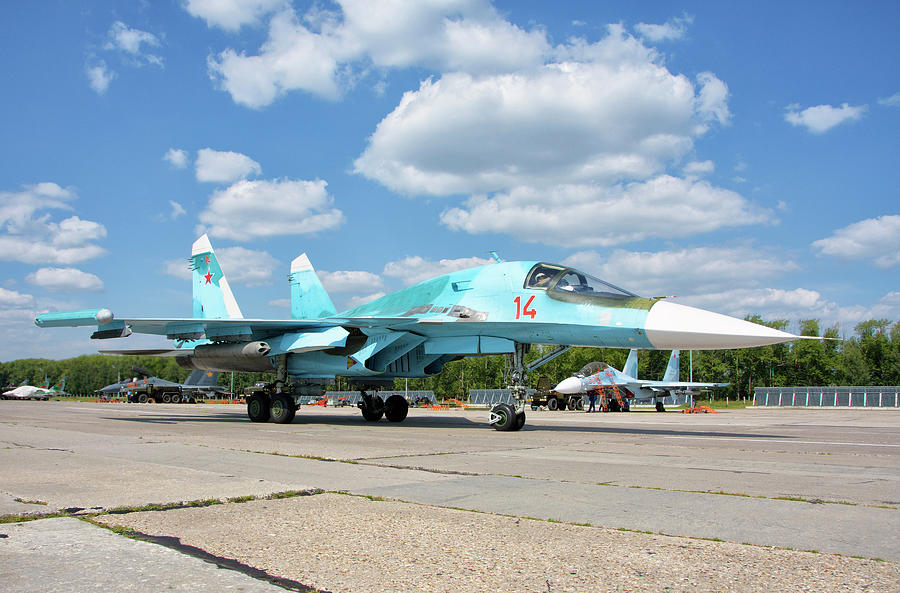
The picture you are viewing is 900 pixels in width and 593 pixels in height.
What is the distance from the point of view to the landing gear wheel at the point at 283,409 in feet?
47.9

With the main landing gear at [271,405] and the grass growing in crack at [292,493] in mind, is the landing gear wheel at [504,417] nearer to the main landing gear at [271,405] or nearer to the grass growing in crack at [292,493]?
the main landing gear at [271,405]

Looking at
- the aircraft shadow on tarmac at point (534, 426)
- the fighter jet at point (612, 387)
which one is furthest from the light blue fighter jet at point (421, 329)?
the fighter jet at point (612, 387)

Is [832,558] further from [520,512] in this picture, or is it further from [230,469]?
[230,469]

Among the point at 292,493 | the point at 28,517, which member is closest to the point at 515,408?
the point at 292,493

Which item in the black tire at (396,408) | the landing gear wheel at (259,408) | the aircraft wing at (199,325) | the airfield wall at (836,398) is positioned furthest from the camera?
the airfield wall at (836,398)

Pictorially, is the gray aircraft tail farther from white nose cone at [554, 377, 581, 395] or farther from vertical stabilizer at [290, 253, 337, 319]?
vertical stabilizer at [290, 253, 337, 319]

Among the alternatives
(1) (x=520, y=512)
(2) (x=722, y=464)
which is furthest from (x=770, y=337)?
(1) (x=520, y=512)

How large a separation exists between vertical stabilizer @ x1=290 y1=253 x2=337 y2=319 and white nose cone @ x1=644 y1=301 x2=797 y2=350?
34.4ft

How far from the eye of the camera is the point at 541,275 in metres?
11.8

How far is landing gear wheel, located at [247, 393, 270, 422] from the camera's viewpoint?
15.2 meters

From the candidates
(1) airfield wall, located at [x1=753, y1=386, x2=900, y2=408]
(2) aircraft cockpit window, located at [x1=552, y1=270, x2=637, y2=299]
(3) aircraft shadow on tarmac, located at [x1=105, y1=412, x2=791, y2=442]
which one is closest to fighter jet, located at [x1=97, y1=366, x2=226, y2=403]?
(3) aircraft shadow on tarmac, located at [x1=105, y1=412, x2=791, y2=442]

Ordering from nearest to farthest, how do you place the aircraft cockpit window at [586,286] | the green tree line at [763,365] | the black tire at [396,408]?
the aircraft cockpit window at [586,286] → the black tire at [396,408] → the green tree line at [763,365]

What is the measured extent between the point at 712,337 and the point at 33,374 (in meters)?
151

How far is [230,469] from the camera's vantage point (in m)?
5.77
